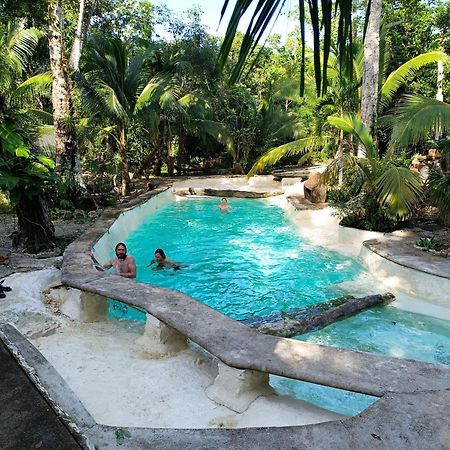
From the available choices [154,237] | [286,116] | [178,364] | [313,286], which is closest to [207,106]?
[286,116]

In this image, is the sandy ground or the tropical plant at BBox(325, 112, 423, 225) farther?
the tropical plant at BBox(325, 112, 423, 225)

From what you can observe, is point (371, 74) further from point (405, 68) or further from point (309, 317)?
point (309, 317)

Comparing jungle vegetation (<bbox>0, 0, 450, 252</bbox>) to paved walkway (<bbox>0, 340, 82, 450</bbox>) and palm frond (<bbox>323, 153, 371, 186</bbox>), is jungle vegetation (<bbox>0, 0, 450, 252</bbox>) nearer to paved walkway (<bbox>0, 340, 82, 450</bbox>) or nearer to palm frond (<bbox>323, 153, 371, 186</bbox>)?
palm frond (<bbox>323, 153, 371, 186</bbox>)

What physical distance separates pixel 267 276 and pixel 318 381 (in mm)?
5689

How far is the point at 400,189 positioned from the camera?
843cm

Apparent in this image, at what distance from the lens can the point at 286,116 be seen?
67.5ft

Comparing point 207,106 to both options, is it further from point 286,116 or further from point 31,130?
point 31,130

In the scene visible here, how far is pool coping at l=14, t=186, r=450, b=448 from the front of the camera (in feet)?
7.25

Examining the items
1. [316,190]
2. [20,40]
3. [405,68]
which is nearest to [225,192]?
[316,190]

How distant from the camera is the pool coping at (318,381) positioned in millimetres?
2209

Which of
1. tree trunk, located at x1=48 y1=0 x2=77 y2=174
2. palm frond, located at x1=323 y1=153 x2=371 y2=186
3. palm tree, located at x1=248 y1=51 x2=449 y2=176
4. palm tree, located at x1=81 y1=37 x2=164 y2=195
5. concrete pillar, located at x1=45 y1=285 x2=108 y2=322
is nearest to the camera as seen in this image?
concrete pillar, located at x1=45 y1=285 x2=108 y2=322

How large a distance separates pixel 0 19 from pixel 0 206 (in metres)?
4.74

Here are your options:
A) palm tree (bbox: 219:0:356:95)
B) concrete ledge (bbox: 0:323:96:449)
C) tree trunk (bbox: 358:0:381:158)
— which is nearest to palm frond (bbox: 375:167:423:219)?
tree trunk (bbox: 358:0:381:158)

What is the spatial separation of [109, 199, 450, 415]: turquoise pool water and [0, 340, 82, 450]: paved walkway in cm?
186
